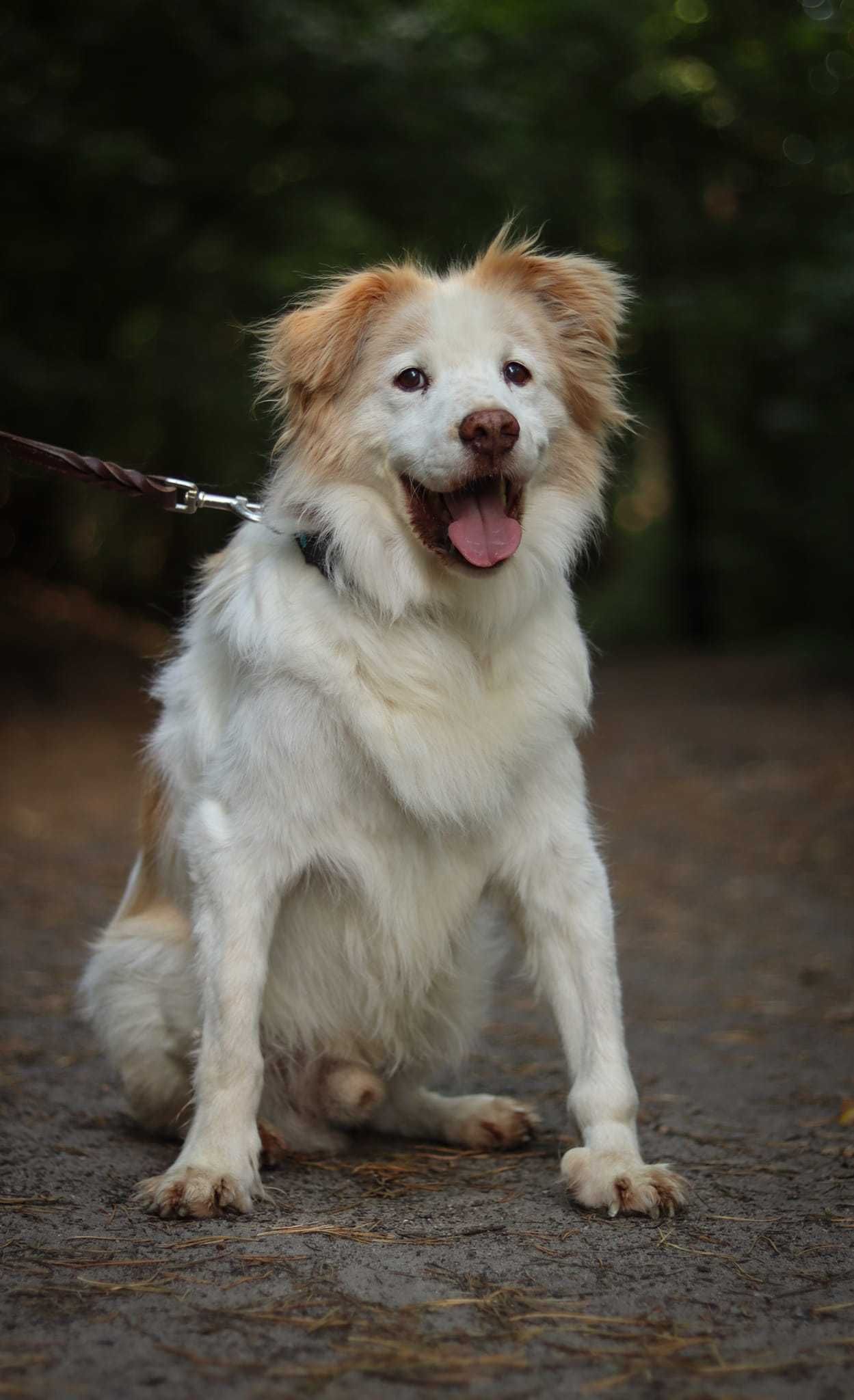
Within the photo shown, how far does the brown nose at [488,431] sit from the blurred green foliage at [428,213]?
0.98 m

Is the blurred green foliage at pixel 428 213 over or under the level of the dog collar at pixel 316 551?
over

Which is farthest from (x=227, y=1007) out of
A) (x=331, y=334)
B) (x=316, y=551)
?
(x=331, y=334)

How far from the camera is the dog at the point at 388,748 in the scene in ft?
10.3

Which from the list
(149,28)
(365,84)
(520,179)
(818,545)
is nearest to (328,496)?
(149,28)

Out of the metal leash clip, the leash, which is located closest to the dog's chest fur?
the metal leash clip

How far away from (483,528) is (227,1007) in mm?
1200

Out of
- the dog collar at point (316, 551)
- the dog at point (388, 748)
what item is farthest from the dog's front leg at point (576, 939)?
the dog collar at point (316, 551)

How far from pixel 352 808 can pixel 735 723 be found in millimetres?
10154

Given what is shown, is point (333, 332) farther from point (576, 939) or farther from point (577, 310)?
point (576, 939)

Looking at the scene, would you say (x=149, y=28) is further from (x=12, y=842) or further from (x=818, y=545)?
(x=818, y=545)

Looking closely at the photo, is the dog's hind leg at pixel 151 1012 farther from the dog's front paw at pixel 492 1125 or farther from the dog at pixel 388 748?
the dog's front paw at pixel 492 1125

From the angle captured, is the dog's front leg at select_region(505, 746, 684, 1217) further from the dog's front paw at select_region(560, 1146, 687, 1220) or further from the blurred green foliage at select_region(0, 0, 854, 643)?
the blurred green foliage at select_region(0, 0, 854, 643)

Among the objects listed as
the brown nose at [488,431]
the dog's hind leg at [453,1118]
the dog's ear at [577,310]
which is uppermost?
the dog's ear at [577,310]

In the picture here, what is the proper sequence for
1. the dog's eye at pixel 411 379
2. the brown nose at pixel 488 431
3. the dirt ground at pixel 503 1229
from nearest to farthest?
the dirt ground at pixel 503 1229
the brown nose at pixel 488 431
the dog's eye at pixel 411 379
